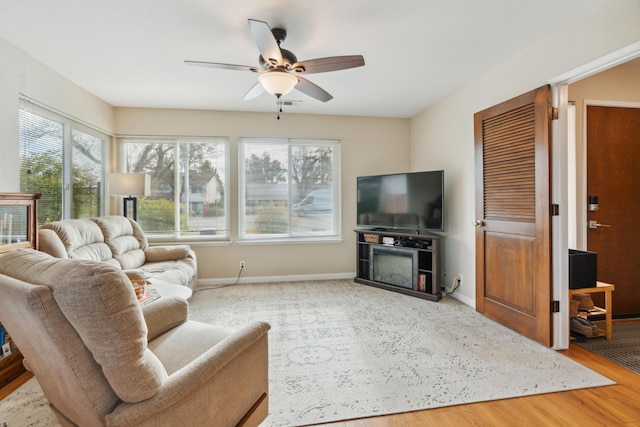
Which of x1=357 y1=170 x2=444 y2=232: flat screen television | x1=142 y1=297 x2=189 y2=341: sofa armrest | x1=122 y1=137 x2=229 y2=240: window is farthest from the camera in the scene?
x1=122 y1=137 x2=229 y2=240: window

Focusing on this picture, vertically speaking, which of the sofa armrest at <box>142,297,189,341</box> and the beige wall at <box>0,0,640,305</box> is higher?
the beige wall at <box>0,0,640,305</box>

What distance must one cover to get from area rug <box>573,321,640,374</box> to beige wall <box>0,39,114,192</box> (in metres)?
4.87

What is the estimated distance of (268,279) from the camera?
4547 mm

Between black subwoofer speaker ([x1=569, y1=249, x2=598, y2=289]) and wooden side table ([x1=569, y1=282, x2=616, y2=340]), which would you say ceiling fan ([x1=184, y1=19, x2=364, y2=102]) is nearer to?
black subwoofer speaker ([x1=569, y1=249, x2=598, y2=289])

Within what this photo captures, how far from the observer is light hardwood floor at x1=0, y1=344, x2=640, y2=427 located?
1692 millimetres

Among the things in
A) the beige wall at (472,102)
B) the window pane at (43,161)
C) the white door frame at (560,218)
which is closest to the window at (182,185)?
the window pane at (43,161)

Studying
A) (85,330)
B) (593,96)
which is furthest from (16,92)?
(593,96)

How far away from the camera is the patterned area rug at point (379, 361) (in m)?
1.86

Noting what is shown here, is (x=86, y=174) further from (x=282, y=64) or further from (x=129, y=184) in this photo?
(x=282, y=64)

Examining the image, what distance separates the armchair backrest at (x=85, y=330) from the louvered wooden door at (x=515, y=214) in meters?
2.79

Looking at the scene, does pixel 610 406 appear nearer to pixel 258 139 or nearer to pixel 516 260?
pixel 516 260

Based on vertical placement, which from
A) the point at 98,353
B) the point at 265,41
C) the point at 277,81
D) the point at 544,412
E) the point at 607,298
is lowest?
the point at 544,412

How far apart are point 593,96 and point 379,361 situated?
10.6ft

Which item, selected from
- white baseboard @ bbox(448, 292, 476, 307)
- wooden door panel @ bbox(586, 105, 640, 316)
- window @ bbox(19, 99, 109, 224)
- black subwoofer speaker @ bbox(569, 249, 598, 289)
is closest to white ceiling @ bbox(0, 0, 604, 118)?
window @ bbox(19, 99, 109, 224)
